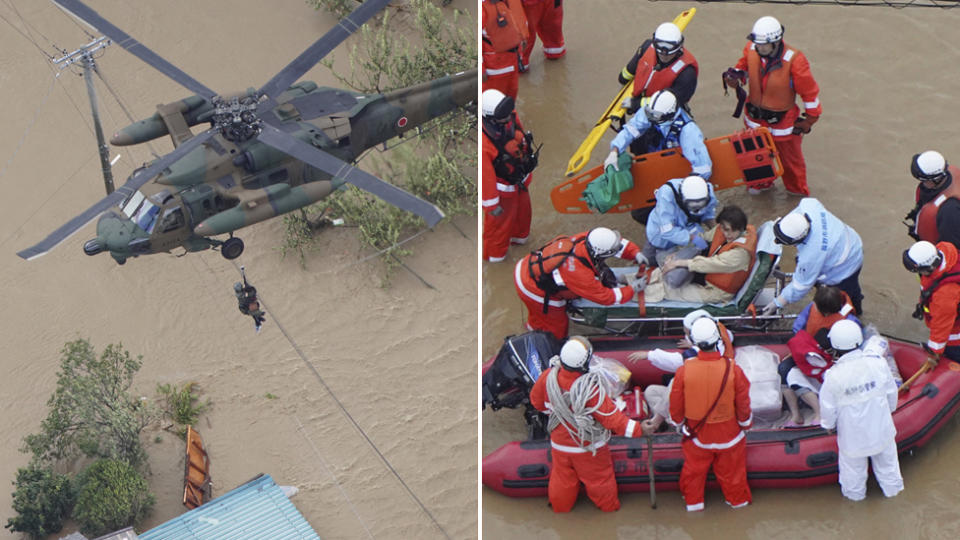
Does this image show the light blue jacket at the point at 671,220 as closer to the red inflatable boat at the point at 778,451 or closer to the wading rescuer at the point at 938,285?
the red inflatable boat at the point at 778,451

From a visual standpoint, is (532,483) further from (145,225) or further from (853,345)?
(145,225)

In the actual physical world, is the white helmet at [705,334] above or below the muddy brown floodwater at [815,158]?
above

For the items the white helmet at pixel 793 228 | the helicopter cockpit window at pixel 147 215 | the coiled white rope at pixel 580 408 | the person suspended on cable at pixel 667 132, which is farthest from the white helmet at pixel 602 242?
the helicopter cockpit window at pixel 147 215

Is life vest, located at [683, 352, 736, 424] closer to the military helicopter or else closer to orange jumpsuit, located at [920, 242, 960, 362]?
orange jumpsuit, located at [920, 242, 960, 362]

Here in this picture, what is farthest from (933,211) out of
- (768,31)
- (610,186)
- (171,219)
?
(171,219)

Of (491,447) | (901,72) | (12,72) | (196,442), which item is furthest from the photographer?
(12,72)

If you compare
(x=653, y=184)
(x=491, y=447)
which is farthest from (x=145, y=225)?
(x=653, y=184)
